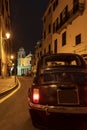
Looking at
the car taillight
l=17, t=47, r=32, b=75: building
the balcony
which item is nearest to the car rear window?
the car taillight

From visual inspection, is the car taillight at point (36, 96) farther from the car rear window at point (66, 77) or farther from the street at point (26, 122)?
the street at point (26, 122)

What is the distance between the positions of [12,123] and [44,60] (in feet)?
6.59

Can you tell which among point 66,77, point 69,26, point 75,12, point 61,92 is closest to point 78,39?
point 75,12

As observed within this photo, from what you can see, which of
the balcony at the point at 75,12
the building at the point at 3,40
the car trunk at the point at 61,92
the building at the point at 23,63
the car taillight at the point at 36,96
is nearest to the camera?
the car trunk at the point at 61,92

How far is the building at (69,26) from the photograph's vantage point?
2914 cm

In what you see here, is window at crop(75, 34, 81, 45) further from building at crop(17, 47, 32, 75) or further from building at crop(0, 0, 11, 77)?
building at crop(17, 47, 32, 75)

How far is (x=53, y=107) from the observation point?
6.66m

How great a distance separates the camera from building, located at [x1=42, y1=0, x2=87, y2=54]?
95.6 feet

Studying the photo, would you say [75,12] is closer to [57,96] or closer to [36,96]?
[36,96]

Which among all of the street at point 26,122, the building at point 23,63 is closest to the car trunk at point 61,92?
the street at point 26,122

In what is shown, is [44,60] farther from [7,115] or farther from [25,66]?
[25,66]

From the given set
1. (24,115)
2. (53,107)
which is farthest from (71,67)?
(24,115)

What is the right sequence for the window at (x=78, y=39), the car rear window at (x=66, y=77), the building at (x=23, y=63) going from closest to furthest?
1. the car rear window at (x=66, y=77)
2. the window at (x=78, y=39)
3. the building at (x=23, y=63)

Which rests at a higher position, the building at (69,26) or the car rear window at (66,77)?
the building at (69,26)
